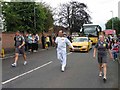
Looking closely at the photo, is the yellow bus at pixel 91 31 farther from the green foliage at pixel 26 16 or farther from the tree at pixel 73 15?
the tree at pixel 73 15

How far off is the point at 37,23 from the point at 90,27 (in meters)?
8.33

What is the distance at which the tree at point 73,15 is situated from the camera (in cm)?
8456

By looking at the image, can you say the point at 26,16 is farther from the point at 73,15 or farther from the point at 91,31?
the point at 73,15

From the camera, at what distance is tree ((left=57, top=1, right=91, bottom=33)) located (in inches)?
3329

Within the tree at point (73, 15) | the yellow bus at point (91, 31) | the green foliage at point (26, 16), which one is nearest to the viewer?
the green foliage at point (26, 16)

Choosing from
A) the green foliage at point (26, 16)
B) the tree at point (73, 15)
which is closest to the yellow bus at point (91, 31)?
the green foliage at point (26, 16)

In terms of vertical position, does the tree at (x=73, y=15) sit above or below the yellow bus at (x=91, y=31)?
above

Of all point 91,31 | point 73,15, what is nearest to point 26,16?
point 91,31

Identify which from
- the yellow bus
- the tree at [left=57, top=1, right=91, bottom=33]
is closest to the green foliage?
the yellow bus

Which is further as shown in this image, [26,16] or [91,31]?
[91,31]

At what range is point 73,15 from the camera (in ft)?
285

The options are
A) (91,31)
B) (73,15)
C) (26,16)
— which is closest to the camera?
(26,16)

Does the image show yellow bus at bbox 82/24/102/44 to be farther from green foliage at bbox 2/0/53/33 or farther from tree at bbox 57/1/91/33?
tree at bbox 57/1/91/33

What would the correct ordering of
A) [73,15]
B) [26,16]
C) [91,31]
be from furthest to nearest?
[73,15] → [91,31] → [26,16]
